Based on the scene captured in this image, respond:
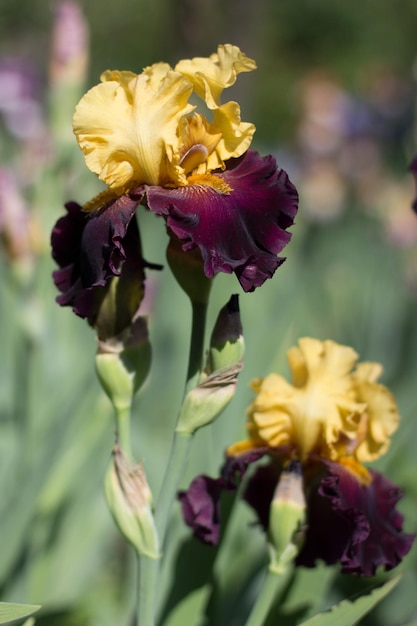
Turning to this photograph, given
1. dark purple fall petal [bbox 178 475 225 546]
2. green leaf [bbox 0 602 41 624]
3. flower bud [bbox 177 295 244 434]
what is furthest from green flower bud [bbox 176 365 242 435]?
green leaf [bbox 0 602 41 624]

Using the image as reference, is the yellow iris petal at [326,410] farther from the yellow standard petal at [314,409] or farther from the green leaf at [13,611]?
the green leaf at [13,611]

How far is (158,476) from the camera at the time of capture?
1.52 meters

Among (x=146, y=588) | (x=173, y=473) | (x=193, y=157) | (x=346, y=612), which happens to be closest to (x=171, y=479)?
(x=173, y=473)

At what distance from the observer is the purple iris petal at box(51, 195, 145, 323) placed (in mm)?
731

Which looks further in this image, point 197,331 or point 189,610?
point 189,610

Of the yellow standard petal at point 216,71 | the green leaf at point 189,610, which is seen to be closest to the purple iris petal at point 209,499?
the green leaf at point 189,610

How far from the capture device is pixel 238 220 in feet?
2.36

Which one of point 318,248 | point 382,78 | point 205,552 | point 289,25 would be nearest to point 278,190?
point 205,552

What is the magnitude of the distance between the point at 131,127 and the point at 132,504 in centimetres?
37

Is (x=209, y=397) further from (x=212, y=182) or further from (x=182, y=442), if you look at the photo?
(x=212, y=182)

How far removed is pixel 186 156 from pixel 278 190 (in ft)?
0.33

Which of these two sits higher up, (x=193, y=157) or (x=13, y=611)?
(x=193, y=157)

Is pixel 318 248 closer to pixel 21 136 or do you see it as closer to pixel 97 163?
pixel 21 136

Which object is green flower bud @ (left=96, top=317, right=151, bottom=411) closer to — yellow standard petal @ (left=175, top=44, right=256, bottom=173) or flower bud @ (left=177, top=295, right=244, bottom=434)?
flower bud @ (left=177, top=295, right=244, bottom=434)
